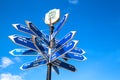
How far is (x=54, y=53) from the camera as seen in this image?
761 centimetres

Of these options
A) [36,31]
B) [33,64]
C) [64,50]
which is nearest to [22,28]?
[36,31]

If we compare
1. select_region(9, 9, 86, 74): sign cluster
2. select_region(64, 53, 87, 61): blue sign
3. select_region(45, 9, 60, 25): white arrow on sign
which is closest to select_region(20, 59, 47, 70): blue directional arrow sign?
select_region(9, 9, 86, 74): sign cluster

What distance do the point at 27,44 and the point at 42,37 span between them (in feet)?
1.90

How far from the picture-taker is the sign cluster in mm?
7234

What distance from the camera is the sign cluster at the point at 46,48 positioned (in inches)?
285

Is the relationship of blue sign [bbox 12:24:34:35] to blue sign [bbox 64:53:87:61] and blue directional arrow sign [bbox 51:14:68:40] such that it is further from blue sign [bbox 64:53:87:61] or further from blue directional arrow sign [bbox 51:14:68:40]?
blue sign [bbox 64:53:87:61]

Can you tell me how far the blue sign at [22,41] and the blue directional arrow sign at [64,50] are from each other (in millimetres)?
611

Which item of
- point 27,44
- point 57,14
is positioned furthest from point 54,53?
point 57,14

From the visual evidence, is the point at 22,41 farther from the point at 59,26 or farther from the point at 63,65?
the point at 63,65

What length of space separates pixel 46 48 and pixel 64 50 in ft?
2.15

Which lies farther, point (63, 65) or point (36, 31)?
point (63, 65)

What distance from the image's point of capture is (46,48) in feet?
25.5

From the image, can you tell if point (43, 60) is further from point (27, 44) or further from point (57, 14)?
point (57, 14)

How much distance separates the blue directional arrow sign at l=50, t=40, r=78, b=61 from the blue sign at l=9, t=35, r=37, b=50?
61 centimetres
